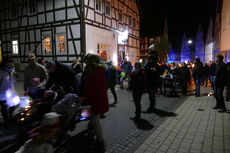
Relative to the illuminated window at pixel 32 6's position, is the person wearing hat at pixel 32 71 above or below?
below

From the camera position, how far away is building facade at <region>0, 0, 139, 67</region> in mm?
13938

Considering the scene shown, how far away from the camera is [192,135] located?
3.96m

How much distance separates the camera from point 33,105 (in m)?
3.55

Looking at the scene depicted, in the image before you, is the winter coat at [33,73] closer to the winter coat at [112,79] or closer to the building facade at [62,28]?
the winter coat at [112,79]

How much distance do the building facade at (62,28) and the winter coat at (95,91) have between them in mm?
10805

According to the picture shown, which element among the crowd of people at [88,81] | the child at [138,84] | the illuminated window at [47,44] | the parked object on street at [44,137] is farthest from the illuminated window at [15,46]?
the parked object on street at [44,137]

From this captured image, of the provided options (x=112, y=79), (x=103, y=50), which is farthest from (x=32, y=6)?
(x=112, y=79)

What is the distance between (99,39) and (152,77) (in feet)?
34.0

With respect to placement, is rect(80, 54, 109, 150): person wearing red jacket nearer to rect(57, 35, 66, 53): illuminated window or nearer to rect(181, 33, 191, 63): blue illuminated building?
rect(57, 35, 66, 53): illuminated window

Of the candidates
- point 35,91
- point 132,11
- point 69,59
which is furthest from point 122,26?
point 35,91

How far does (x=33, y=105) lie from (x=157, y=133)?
9.80 feet

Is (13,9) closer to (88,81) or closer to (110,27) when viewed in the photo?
(110,27)

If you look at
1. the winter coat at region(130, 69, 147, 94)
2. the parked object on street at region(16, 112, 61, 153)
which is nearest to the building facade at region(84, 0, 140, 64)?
the winter coat at region(130, 69, 147, 94)

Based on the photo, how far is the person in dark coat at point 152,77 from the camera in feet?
20.2
